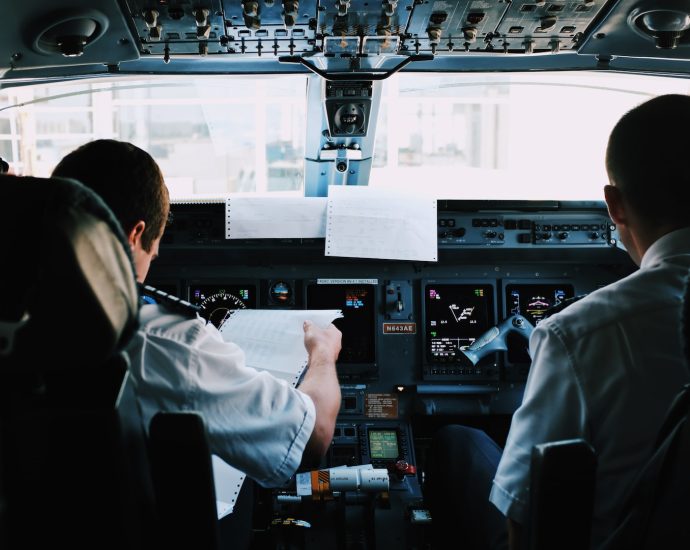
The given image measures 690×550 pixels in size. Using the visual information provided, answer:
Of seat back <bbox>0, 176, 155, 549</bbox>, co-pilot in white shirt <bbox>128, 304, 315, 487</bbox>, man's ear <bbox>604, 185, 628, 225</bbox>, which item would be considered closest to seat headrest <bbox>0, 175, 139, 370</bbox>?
seat back <bbox>0, 176, 155, 549</bbox>

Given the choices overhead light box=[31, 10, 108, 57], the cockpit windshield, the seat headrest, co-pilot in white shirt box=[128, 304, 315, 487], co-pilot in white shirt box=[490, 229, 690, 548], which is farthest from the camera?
the cockpit windshield

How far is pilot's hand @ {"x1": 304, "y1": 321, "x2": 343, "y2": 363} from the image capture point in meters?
2.01

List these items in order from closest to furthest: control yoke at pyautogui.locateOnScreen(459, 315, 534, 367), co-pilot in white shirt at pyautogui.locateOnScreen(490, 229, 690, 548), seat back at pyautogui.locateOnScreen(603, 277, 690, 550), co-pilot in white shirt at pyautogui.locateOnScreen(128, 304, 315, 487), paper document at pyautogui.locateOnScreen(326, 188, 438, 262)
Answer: seat back at pyautogui.locateOnScreen(603, 277, 690, 550)
co-pilot in white shirt at pyautogui.locateOnScreen(490, 229, 690, 548)
co-pilot in white shirt at pyautogui.locateOnScreen(128, 304, 315, 487)
paper document at pyautogui.locateOnScreen(326, 188, 438, 262)
control yoke at pyautogui.locateOnScreen(459, 315, 534, 367)

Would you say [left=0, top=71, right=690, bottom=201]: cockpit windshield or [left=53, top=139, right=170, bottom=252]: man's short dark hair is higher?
[left=0, top=71, right=690, bottom=201]: cockpit windshield

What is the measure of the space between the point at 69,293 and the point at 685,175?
1.19m

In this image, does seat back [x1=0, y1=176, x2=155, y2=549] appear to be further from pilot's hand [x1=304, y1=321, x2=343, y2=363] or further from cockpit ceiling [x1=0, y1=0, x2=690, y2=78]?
cockpit ceiling [x1=0, y1=0, x2=690, y2=78]

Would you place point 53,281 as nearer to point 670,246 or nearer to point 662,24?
point 670,246

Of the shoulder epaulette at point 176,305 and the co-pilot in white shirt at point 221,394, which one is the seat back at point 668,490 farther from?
the shoulder epaulette at point 176,305

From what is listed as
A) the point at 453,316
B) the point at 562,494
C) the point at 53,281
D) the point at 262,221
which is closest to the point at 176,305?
the point at 53,281

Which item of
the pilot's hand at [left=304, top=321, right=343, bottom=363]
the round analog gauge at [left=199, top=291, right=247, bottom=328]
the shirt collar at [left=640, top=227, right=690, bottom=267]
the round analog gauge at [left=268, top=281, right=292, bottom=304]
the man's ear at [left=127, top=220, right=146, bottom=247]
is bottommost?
the pilot's hand at [left=304, top=321, right=343, bottom=363]

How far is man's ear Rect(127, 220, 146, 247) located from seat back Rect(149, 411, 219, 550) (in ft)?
1.44

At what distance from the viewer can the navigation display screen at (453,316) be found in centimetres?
324

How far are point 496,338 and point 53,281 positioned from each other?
2.49 meters

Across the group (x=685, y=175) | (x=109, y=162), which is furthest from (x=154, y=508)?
(x=685, y=175)
